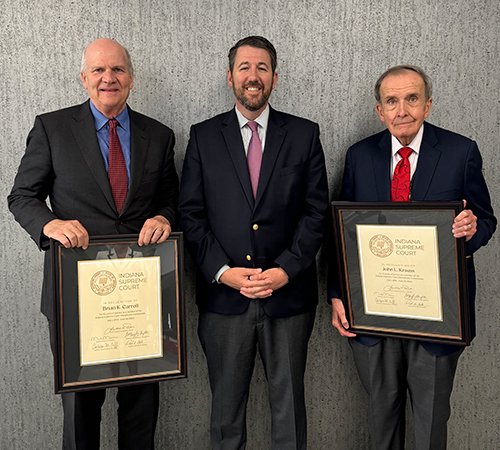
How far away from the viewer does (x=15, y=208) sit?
5.27 feet

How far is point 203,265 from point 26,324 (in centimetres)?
101

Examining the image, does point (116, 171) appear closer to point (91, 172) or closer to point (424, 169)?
point (91, 172)

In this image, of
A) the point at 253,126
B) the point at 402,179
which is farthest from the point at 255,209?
the point at 402,179

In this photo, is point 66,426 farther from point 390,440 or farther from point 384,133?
point 384,133

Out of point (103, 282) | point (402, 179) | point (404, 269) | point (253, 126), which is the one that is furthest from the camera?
point (253, 126)

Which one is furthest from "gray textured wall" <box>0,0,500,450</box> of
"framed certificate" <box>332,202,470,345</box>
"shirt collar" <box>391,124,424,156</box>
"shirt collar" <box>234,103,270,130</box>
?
"framed certificate" <box>332,202,470,345</box>

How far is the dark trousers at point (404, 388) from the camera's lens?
1686 mm

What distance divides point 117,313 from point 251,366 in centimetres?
65

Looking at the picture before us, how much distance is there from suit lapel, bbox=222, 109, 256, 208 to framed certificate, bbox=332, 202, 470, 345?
14.5 inches

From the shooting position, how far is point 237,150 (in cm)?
178

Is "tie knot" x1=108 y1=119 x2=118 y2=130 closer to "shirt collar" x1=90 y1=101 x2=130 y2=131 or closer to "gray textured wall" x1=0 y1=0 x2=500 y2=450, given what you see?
"shirt collar" x1=90 y1=101 x2=130 y2=131

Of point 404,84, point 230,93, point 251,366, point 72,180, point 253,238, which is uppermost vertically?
point 230,93

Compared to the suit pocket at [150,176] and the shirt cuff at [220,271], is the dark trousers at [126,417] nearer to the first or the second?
the shirt cuff at [220,271]

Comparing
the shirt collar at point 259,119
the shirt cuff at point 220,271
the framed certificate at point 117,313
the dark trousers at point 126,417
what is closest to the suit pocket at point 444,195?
the shirt collar at point 259,119
